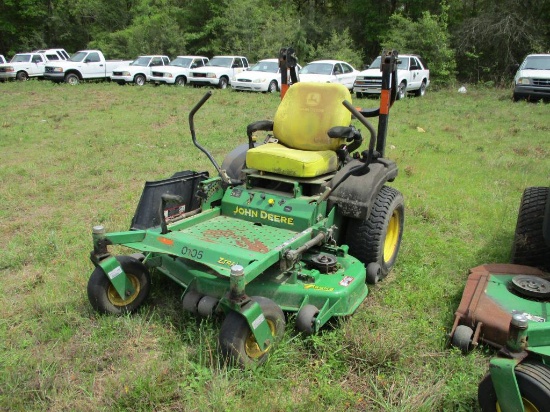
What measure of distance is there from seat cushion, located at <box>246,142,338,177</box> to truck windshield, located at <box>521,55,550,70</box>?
550 inches

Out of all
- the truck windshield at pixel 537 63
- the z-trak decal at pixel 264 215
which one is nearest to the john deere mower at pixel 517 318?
the z-trak decal at pixel 264 215

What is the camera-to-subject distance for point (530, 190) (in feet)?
14.9

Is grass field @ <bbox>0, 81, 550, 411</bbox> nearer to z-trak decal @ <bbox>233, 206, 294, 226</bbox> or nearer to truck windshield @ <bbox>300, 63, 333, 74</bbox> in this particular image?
z-trak decal @ <bbox>233, 206, 294, 226</bbox>

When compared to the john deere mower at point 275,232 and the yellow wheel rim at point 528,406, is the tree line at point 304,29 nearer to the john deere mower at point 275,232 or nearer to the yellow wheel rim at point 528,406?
the john deere mower at point 275,232

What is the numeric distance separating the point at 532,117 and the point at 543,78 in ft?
10.1

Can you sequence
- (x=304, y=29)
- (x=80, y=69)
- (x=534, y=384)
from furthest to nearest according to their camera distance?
(x=304, y=29), (x=80, y=69), (x=534, y=384)

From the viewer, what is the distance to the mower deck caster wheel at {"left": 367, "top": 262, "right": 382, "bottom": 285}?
13.3ft

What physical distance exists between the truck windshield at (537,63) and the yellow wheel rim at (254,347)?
51.5 feet

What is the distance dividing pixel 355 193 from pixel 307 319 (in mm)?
1351

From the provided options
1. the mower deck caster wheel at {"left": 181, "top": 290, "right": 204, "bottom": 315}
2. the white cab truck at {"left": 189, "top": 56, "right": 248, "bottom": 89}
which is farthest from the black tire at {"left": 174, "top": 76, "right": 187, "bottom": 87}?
the mower deck caster wheel at {"left": 181, "top": 290, "right": 204, "bottom": 315}

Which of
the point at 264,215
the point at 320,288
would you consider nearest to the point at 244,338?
the point at 320,288

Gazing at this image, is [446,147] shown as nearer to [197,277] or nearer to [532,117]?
[532,117]

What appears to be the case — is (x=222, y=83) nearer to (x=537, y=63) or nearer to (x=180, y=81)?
(x=180, y=81)

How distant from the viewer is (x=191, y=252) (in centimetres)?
344
